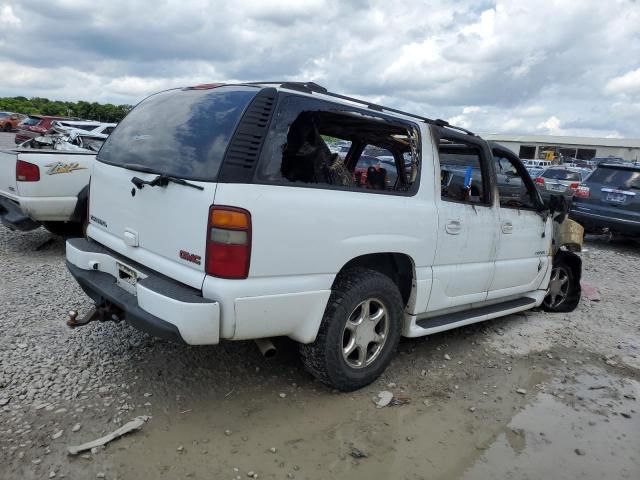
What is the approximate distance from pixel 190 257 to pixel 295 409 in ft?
3.97

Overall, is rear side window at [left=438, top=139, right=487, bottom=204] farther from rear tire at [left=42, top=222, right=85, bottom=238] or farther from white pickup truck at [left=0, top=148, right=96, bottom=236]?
rear tire at [left=42, top=222, right=85, bottom=238]

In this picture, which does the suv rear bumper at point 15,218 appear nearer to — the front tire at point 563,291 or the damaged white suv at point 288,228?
the damaged white suv at point 288,228

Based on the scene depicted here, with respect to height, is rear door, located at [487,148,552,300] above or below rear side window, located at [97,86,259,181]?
below

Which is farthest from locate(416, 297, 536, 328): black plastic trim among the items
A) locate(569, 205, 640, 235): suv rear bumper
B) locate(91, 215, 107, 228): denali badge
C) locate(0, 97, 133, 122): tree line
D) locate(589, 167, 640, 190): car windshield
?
locate(0, 97, 133, 122): tree line

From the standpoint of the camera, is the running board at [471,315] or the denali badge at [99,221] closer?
the denali badge at [99,221]

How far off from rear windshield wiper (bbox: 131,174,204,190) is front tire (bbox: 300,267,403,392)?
1084mm

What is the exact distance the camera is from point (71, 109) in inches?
1954

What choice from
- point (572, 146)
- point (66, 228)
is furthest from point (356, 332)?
point (572, 146)

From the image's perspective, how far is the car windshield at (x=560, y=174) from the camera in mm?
14578

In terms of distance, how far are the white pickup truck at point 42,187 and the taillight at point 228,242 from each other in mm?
3948

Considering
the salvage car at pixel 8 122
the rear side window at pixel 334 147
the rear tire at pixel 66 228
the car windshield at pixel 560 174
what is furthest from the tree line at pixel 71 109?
the rear side window at pixel 334 147

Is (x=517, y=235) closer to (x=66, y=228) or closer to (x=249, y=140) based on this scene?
(x=249, y=140)

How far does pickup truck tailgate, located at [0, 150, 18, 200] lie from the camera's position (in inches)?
227

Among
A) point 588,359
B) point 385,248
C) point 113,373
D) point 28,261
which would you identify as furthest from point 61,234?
point 588,359
